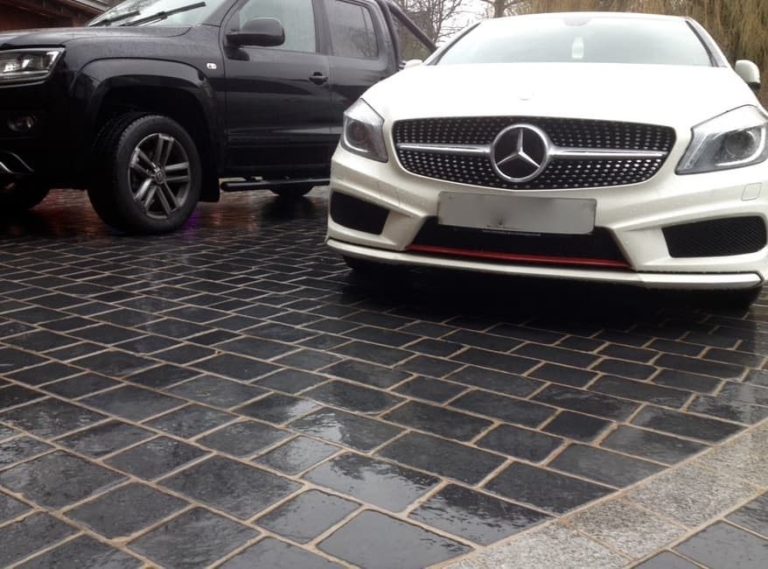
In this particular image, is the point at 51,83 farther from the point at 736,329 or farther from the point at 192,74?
the point at 736,329

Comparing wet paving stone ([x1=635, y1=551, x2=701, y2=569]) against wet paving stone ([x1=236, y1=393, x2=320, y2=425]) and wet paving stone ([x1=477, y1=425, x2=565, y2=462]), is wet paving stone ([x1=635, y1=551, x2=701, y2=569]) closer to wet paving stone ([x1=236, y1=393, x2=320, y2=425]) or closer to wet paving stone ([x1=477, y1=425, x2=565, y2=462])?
wet paving stone ([x1=477, y1=425, x2=565, y2=462])

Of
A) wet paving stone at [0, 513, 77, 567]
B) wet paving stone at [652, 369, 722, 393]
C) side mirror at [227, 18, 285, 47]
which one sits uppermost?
side mirror at [227, 18, 285, 47]

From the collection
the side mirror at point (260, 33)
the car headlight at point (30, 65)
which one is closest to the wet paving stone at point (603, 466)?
the car headlight at point (30, 65)

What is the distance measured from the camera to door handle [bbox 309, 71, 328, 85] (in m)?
7.24

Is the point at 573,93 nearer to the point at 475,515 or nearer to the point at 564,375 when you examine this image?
the point at 564,375

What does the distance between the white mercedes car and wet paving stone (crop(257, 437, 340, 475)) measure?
166 centimetres

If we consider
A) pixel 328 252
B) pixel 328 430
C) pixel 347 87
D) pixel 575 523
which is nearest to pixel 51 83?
pixel 328 252

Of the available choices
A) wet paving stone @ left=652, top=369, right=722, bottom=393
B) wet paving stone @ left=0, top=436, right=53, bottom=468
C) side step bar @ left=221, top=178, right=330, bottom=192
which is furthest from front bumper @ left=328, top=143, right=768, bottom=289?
side step bar @ left=221, top=178, right=330, bottom=192

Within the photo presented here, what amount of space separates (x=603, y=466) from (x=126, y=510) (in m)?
1.34

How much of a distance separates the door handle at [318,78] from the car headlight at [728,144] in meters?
4.08

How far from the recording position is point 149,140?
612cm

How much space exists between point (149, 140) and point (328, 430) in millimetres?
3980

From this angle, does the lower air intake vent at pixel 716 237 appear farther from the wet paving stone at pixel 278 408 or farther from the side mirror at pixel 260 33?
the side mirror at pixel 260 33

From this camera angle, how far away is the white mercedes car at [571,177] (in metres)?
3.77
